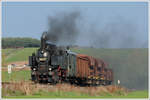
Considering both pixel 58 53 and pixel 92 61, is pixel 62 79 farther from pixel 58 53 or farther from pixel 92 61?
pixel 92 61

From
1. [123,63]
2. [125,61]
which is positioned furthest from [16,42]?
[123,63]

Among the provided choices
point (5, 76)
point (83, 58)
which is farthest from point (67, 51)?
point (5, 76)

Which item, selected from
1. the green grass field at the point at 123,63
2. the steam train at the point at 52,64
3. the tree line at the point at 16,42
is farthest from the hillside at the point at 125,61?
the steam train at the point at 52,64

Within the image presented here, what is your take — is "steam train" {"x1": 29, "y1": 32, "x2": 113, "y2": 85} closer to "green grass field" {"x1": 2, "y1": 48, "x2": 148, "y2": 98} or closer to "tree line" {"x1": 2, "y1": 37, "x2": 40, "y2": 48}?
"green grass field" {"x1": 2, "y1": 48, "x2": 148, "y2": 98}

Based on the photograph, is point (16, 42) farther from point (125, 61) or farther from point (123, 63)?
point (123, 63)

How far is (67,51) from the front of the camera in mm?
31750

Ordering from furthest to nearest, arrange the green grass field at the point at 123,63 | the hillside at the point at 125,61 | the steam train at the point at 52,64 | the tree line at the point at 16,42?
the tree line at the point at 16,42
the hillside at the point at 125,61
the green grass field at the point at 123,63
the steam train at the point at 52,64

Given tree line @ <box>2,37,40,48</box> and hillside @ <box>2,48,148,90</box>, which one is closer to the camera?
hillside @ <box>2,48,148,90</box>

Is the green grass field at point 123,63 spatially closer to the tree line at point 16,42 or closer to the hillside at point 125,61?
the hillside at point 125,61

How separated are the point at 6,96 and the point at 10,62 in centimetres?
4172

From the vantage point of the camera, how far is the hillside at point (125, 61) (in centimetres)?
5472

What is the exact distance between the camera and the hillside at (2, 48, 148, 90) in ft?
180

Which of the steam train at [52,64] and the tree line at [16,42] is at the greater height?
the tree line at [16,42]

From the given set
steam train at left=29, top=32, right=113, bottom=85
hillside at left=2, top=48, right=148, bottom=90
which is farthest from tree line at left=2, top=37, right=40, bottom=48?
steam train at left=29, top=32, right=113, bottom=85
